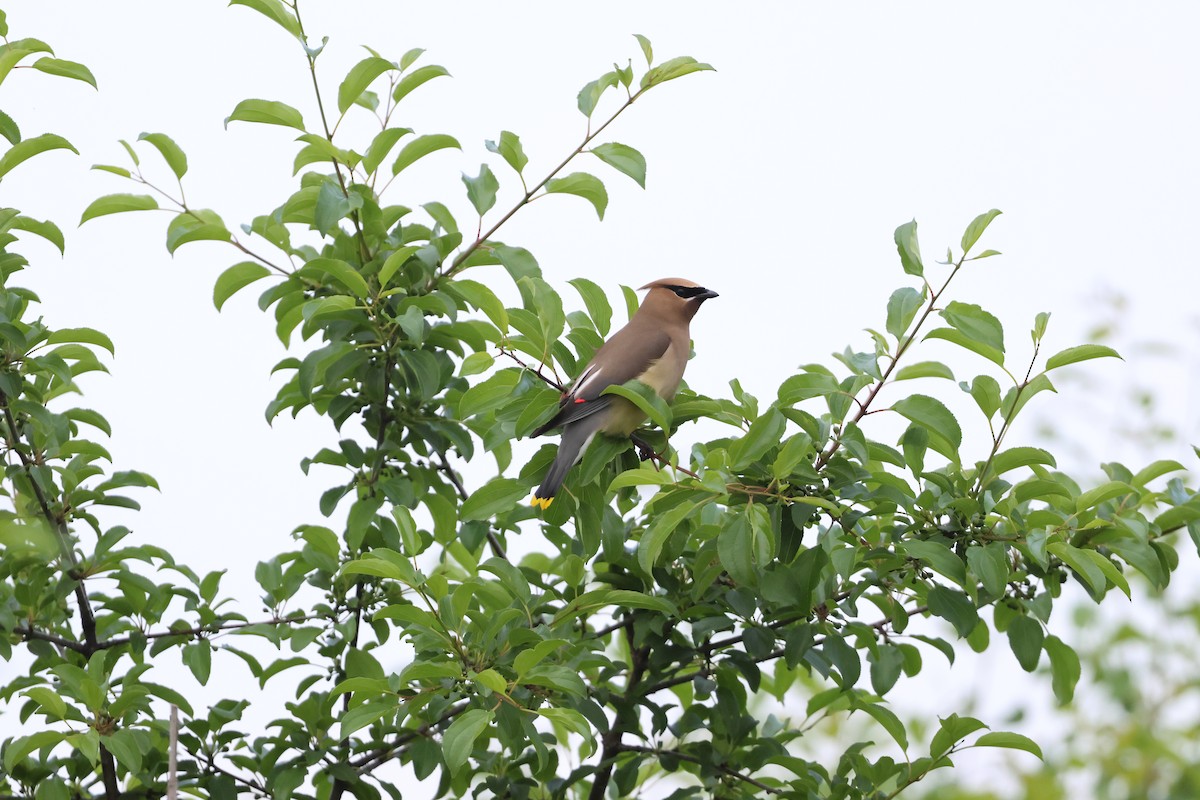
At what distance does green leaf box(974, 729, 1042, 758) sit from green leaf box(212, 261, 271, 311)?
2252 millimetres

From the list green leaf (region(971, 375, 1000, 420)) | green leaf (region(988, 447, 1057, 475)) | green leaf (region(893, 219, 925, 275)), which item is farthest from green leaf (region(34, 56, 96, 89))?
green leaf (region(988, 447, 1057, 475))

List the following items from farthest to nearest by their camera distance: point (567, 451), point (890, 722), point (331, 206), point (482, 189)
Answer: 1. point (482, 189)
2. point (890, 722)
3. point (331, 206)
4. point (567, 451)

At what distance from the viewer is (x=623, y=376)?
10.3 feet

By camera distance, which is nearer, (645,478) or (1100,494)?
(645,478)

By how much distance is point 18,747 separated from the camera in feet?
9.61

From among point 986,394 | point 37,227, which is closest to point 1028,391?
point 986,394

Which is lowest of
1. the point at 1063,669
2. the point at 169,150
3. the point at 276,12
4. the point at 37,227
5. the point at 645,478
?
the point at 1063,669

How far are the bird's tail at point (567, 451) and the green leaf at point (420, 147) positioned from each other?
3.11ft

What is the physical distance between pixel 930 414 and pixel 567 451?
2.73 feet

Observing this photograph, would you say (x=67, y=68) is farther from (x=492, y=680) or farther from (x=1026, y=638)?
(x=1026, y=638)

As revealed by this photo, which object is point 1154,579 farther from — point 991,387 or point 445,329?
point 445,329

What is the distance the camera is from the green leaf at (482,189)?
3371 mm

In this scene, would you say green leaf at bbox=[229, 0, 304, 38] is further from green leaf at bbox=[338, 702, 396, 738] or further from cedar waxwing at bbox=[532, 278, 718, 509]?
green leaf at bbox=[338, 702, 396, 738]

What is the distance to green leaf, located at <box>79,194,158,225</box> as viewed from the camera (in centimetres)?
339
